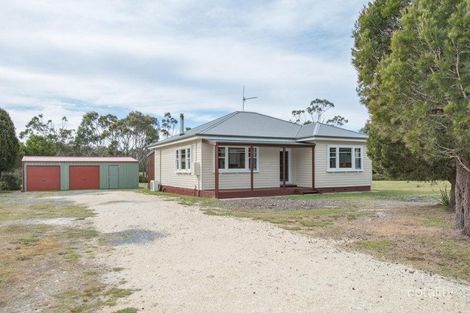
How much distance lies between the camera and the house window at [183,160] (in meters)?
20.1

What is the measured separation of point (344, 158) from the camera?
68.9ft

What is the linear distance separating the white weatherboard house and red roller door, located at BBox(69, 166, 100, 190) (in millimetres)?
9542

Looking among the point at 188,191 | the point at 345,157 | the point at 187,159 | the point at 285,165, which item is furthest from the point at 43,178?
the point at 345,157

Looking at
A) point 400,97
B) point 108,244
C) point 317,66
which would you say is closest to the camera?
point 400,97

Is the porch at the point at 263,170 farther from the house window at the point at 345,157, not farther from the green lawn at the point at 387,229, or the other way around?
the green lawn at the point at 387,229

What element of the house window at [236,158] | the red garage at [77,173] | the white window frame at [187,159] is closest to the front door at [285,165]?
the house window at [236,158]

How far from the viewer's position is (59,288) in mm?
4676

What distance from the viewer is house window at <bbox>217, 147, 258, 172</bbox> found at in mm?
18797

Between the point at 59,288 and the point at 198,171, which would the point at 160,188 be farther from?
the point at 59,288

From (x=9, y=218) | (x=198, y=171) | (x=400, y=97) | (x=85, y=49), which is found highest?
(x=85, y=49)

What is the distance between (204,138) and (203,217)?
7.80 m

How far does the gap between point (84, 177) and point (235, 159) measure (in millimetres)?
15504

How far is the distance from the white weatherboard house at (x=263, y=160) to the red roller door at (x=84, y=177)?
9542 mm

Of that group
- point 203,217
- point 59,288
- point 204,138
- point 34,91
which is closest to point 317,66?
point 204,138
